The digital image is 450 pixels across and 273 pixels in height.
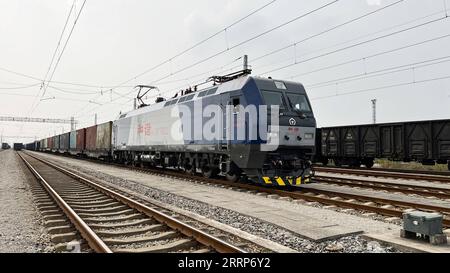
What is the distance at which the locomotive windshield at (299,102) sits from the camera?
12.7 metres

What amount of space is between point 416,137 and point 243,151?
46.3 feet

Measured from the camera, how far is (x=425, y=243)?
5730 mm

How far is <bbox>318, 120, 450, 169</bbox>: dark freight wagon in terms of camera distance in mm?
20156

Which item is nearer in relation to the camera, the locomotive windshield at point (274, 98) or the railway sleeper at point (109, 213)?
the railway sleeper at point (109, 213)

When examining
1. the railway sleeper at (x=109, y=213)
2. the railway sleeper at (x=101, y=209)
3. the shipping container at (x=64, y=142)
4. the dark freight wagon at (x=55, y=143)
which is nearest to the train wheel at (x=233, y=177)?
the railway sleeper at (x=101, y=209)

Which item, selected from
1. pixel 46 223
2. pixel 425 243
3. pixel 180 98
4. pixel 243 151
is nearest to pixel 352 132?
pixel 180 98

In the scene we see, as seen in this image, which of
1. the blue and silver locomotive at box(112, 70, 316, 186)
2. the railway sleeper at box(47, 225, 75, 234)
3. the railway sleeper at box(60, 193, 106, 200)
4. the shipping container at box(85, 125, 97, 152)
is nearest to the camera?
the railway sleeper at box(47, 225, 75, 234)

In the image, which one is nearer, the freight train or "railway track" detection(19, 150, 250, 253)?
"railway track" detection(19, 150, 250, 253)

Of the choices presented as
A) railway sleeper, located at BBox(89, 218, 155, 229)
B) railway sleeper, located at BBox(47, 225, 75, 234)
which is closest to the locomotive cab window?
railway sleeper, located at BBox(89, 218, 155, 229)

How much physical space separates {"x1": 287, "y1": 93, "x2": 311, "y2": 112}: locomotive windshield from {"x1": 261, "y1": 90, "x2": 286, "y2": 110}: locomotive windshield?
0.40m

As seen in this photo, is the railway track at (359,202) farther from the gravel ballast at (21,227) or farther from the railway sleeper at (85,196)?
the gravel ballast at (21,227)

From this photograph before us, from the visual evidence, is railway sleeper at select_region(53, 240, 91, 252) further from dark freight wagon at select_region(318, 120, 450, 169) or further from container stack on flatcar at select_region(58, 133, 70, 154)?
container stack on flatcar at select_region(58, 133, 70, 154)

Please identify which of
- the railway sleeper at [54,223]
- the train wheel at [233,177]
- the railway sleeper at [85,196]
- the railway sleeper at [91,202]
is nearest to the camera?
the railway sleeper at [54,223]
